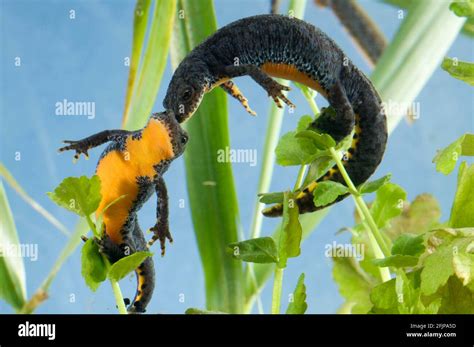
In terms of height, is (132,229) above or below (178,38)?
below

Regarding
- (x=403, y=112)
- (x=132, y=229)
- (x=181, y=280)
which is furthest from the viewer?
(x=403, y=112)

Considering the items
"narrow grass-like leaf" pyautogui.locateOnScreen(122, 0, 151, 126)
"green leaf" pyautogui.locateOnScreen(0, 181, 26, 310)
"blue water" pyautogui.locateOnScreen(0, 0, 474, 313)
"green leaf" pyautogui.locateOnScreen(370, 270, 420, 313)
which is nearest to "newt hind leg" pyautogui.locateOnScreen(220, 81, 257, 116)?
"blue water" pyautogui.locateOnScreen(0, 0, 474, 313)

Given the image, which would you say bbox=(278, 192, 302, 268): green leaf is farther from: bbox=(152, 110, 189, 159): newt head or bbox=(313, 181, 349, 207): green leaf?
bbox=(152, 110, 189, 159): newt head

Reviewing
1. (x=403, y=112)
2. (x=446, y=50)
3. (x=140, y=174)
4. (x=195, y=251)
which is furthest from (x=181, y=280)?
(x=446, y=50)

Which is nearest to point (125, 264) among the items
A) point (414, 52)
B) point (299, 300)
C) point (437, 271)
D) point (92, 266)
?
point (92, 266)

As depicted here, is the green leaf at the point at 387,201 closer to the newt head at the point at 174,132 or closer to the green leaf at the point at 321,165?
the green leaf at the point at 321,165

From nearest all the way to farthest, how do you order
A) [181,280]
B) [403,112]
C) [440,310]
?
[440,310]
[181,280]
[403,112]
